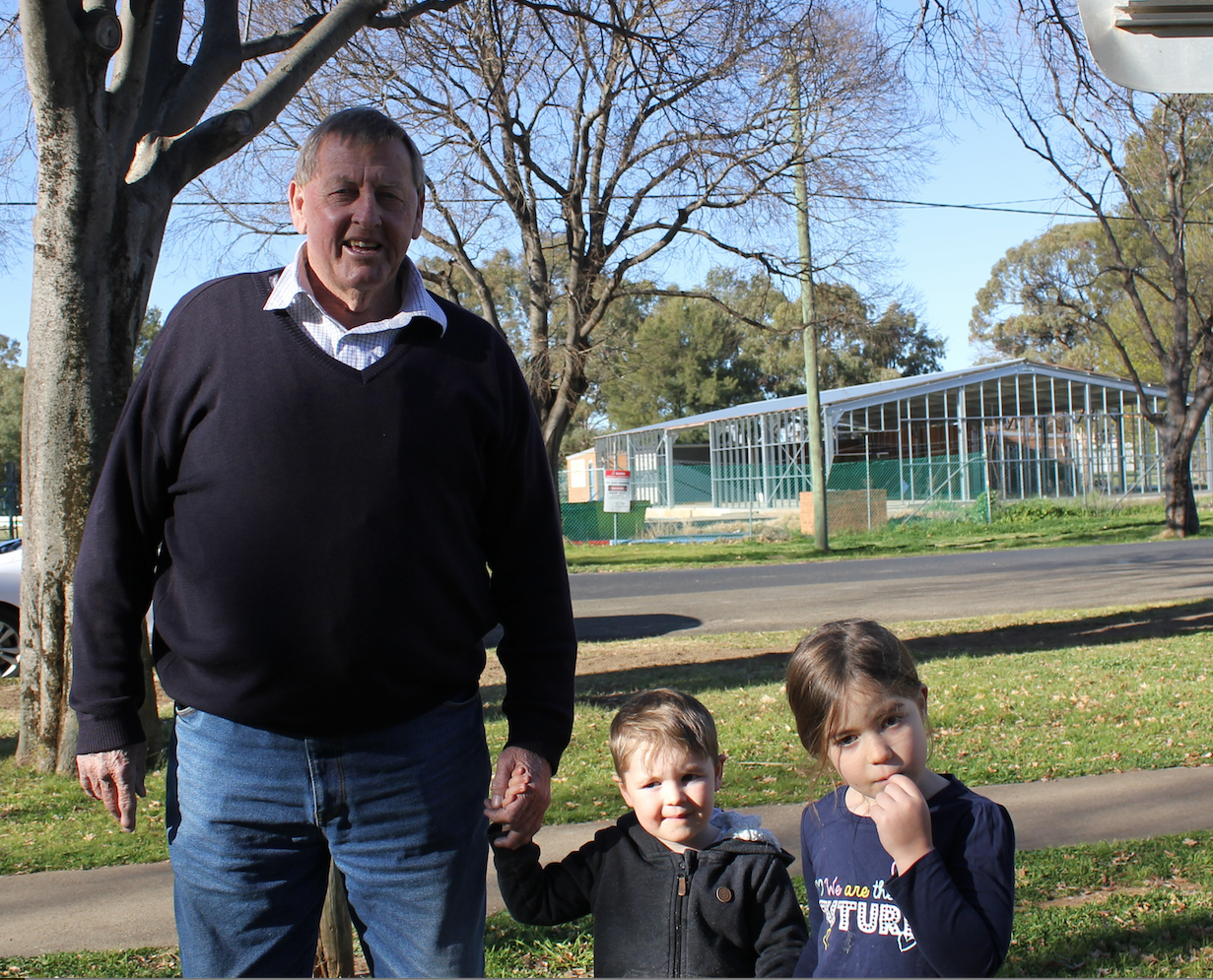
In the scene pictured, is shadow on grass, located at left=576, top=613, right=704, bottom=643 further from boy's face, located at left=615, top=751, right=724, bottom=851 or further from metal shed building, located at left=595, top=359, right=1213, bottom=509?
metal shed building, located at left=595, top=359, right=1213, bottom=509

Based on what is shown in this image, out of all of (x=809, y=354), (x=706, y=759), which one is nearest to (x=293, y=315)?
(x=706, y=759)

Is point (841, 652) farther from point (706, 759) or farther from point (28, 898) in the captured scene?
point (28, 898)

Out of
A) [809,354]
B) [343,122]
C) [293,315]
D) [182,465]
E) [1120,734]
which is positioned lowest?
[1120,734]

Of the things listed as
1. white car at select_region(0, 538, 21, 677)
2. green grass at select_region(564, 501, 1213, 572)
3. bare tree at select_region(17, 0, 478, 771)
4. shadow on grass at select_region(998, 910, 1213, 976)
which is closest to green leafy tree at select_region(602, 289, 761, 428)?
green grass at select_region(564, 501, 1213, 572)

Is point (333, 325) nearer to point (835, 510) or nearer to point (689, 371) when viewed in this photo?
point (835, 510)

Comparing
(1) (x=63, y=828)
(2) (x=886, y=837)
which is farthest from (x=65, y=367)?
(2) (x=886, y=837)

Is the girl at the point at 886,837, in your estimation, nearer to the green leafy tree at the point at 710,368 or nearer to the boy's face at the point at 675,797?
the boy's face at the point at 675,797

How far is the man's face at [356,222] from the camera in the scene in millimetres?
2189

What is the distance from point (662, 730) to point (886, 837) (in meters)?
0.62

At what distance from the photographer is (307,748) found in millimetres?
2078

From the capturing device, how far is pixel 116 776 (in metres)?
2.20

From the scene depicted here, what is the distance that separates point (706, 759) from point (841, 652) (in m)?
0.40

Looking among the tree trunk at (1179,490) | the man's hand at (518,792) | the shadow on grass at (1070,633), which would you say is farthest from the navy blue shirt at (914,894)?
the tree trunk at (1179,490)

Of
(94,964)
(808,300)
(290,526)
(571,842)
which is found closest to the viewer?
(290,526)
